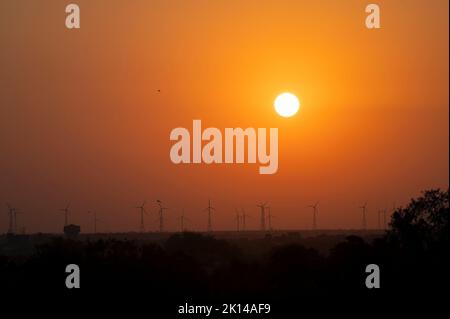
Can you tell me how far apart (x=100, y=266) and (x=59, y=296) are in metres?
11.4

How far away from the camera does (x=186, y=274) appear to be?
72.8 m

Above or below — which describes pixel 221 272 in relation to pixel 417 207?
below

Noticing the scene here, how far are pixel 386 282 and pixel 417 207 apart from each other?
1610 cm

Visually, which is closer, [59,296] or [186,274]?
[59,296]

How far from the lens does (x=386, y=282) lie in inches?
→ 2315

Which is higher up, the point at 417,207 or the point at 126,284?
the point at 417,207
